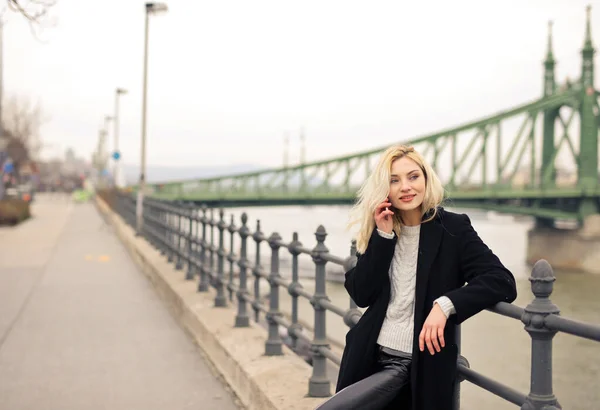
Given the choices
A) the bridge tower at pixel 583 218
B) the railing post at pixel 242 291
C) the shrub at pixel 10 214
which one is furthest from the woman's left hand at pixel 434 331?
the bridge tower at pixel 583 218

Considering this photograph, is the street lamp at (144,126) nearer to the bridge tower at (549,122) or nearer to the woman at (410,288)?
the woman at (410,288)

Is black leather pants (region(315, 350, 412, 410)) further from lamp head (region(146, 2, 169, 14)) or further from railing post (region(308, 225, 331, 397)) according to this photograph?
lamp head (region(146, 2, 169, 14))

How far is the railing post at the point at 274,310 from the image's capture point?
16.2ft

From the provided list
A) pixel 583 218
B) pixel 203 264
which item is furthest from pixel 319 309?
pixel 583 218

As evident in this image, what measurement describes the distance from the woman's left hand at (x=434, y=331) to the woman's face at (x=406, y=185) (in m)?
0.35

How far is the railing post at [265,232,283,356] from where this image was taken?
16.2ft

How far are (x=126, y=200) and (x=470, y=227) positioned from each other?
73.9 ft

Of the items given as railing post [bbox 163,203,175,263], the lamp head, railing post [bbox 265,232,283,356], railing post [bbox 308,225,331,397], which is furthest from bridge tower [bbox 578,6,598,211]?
railing post [bbox 308,225,331,397]

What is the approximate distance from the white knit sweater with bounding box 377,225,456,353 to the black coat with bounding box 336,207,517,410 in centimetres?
3

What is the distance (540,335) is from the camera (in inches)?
78.1

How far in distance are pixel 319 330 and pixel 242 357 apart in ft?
3.34

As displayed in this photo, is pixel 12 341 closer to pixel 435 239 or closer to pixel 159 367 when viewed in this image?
pixel 159 367

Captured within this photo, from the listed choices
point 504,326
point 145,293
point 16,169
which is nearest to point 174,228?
point 145,293

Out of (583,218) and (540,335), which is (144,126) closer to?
(540,335)
